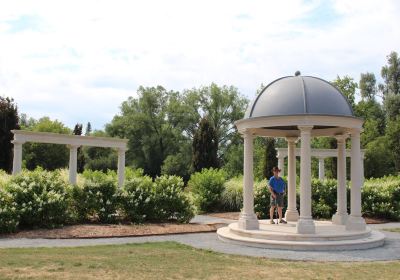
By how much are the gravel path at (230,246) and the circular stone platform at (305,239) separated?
28 centimetres

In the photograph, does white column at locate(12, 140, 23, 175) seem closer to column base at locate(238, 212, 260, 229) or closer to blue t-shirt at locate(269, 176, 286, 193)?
column base at locate(238, 212, 260, 229)

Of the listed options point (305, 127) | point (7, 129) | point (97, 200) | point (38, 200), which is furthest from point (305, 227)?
point (7, 129)

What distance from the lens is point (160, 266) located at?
375 inches

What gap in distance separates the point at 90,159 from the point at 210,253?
184ft

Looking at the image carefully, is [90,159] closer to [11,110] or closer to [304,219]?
[11,110]

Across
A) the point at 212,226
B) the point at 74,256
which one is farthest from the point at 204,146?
the point at 74,256

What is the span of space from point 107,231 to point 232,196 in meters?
11.1

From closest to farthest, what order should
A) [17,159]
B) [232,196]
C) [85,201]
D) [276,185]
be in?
[276,185] → [85,201] → [17,159] → [232,196]

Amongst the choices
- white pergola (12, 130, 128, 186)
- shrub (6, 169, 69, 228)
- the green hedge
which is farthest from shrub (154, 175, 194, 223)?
shrub (6, 169, 69, 228)

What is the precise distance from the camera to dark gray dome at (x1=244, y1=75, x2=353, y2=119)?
1380 centimetres

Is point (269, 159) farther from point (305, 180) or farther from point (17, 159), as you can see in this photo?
point (305, 180)

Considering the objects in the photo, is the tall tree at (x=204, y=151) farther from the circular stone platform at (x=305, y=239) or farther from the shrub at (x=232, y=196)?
the circular stone platform at (x=305, y=239)

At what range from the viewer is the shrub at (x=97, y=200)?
55.3 ft

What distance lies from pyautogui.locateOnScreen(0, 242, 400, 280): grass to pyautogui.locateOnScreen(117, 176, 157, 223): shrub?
5.51 metres
